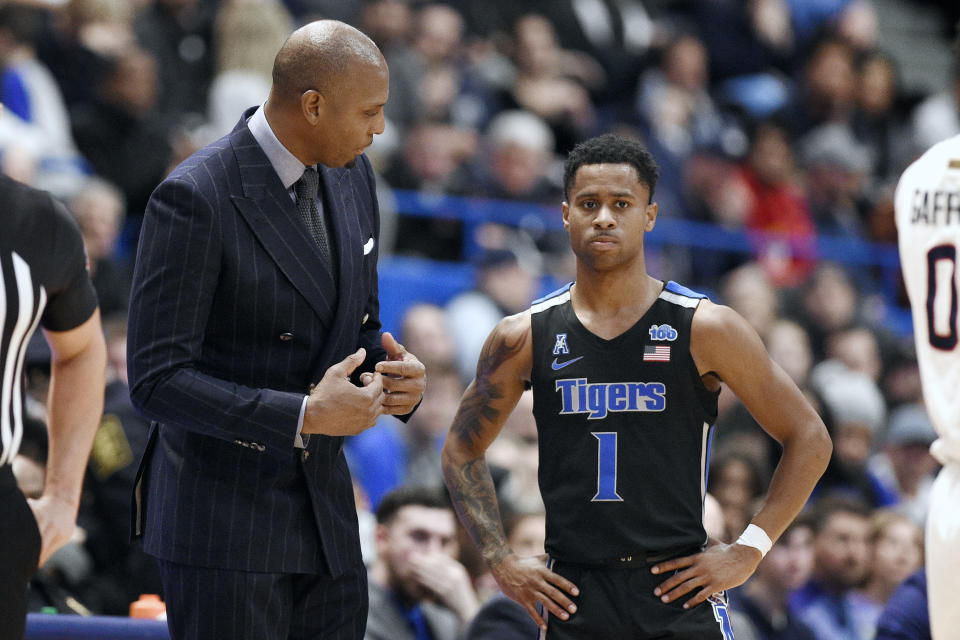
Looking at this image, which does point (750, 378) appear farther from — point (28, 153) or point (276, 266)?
point (28, 153)

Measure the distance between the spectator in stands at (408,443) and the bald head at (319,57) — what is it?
464 centimetres

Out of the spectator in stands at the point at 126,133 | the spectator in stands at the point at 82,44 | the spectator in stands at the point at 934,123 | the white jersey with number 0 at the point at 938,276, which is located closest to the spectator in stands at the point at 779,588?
the white jersey with number 0 at the point at 938,276

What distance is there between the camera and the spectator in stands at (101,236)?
7.60 meters

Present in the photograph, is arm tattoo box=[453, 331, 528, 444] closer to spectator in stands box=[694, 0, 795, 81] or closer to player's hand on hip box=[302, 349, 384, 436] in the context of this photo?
player's hand on hip box=[302, 349, 384, 436]

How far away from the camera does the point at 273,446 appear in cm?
338

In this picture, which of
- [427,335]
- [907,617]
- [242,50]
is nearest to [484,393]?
[907,617]

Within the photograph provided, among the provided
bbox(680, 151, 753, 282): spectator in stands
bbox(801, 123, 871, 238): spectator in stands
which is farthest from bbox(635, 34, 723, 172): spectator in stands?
bbox(801, 123, 871, 238): spectator in stands

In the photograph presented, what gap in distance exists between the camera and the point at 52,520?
3406mm

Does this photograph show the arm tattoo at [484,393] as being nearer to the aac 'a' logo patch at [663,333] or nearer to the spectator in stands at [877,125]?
the aac 'a' logo patch at [663,333]

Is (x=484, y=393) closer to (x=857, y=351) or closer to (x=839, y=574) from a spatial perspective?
(x=839, y=574)

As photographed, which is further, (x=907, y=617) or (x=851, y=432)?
(x=851, y=432)

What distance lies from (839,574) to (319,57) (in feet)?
16.0

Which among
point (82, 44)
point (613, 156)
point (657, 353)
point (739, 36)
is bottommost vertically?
point (657, 353)

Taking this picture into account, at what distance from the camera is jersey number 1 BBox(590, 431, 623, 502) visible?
12.7ft
